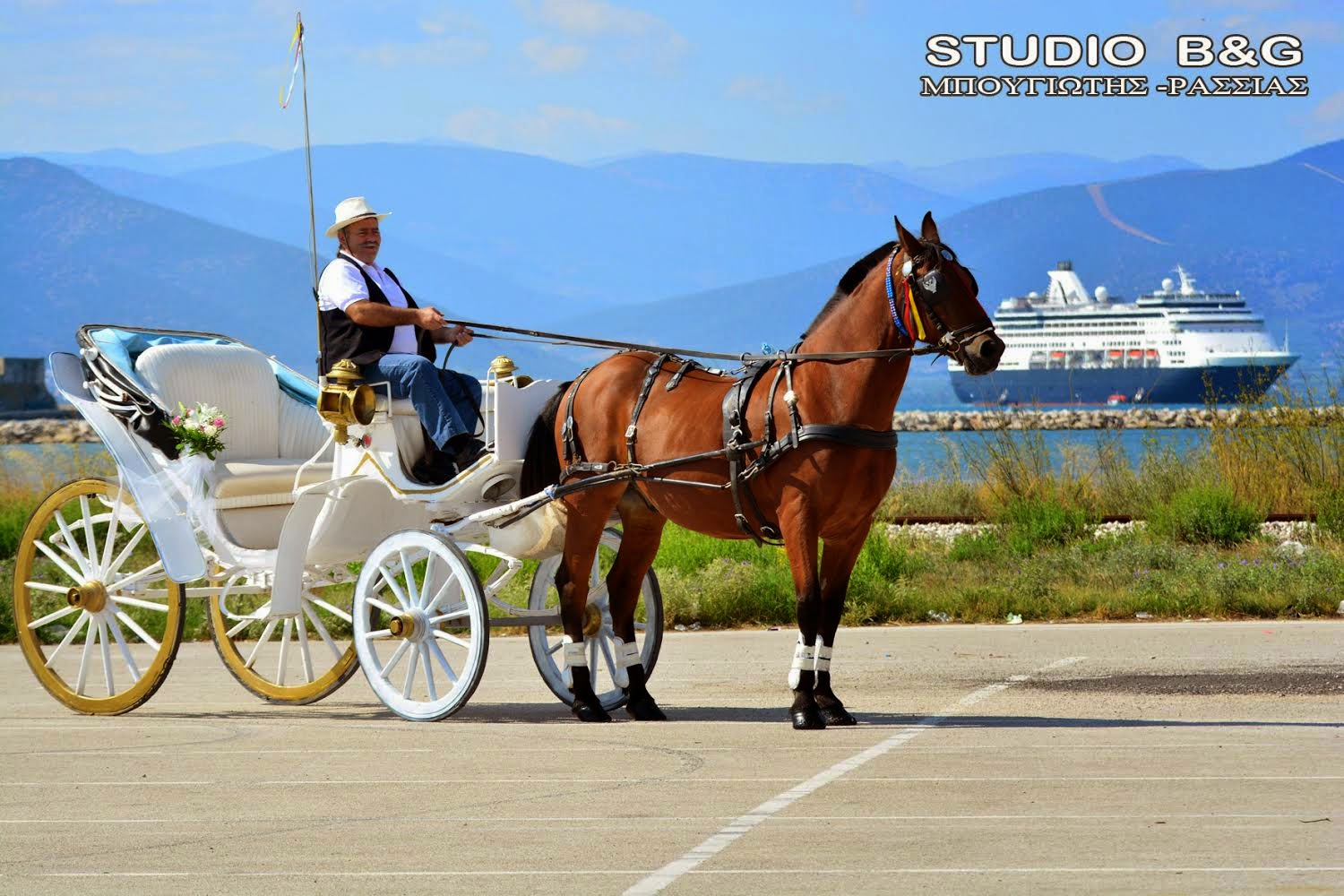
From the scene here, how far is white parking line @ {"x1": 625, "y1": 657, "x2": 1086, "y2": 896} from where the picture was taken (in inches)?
246

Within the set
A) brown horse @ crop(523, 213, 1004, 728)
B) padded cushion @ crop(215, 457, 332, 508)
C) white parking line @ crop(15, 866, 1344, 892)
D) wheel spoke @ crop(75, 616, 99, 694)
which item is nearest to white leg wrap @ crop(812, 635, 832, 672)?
brown horse @ crop(523, 213, 1004, 728)

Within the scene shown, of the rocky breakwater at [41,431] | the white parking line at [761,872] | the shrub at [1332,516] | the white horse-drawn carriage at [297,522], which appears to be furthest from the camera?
the rocky breakwater at [41,431]

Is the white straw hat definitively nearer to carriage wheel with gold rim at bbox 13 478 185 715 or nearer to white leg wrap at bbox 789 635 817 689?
carriage wheel with gold rim at bbox 13 478 185 715

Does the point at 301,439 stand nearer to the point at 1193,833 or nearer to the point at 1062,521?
the point at 1193,833

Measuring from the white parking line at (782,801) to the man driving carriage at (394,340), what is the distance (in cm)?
308

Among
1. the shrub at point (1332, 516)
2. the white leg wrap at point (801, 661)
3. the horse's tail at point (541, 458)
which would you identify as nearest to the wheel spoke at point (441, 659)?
the horse's tail at point (541, 458)

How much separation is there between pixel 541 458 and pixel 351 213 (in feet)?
6.12

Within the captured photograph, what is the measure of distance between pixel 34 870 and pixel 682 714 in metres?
4.81

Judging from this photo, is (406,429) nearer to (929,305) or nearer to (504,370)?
(504,370)

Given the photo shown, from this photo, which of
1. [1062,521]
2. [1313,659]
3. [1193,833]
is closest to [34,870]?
[1193,833]

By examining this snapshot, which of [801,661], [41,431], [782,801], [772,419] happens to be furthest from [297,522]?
[41,431]

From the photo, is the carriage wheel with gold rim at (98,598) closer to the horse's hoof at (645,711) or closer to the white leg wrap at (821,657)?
the horse's hoof at (645,711)

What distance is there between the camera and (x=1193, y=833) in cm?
679

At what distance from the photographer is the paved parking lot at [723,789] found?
20.7 feet
